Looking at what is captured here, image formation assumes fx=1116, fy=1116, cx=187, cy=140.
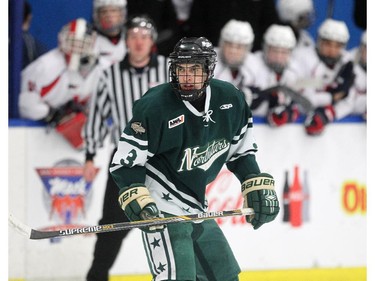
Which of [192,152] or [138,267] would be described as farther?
[138,267]

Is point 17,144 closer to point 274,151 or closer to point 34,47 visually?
point 34,47

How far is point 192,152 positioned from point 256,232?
1.32 m

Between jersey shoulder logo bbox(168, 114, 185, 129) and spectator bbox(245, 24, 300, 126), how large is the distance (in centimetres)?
121

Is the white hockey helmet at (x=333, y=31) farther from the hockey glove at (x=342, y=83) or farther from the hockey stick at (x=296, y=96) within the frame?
the hockey stick at (x=296, y=96)

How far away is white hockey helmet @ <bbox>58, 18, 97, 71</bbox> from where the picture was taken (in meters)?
4.25

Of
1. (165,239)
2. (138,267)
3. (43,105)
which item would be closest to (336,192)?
(138,267)

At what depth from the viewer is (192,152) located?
322 cm

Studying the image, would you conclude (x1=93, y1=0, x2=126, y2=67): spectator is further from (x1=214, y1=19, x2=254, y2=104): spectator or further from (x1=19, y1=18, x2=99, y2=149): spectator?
(x1=214, y1=19, x2=254, y2=104): spectator

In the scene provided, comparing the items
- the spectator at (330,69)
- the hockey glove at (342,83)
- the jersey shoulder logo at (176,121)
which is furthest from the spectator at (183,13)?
the jersey shoulder logo at (176,121)

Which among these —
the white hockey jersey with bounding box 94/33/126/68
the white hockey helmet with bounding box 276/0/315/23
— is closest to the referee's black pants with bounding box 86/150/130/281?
the white hockey jersey with bounding box 94/33/126/68

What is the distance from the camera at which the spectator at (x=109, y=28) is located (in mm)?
4285

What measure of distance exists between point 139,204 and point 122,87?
3.33 ft

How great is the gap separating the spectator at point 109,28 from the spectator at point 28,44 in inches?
8.8

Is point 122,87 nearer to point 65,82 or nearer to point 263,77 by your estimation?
point 65,82
